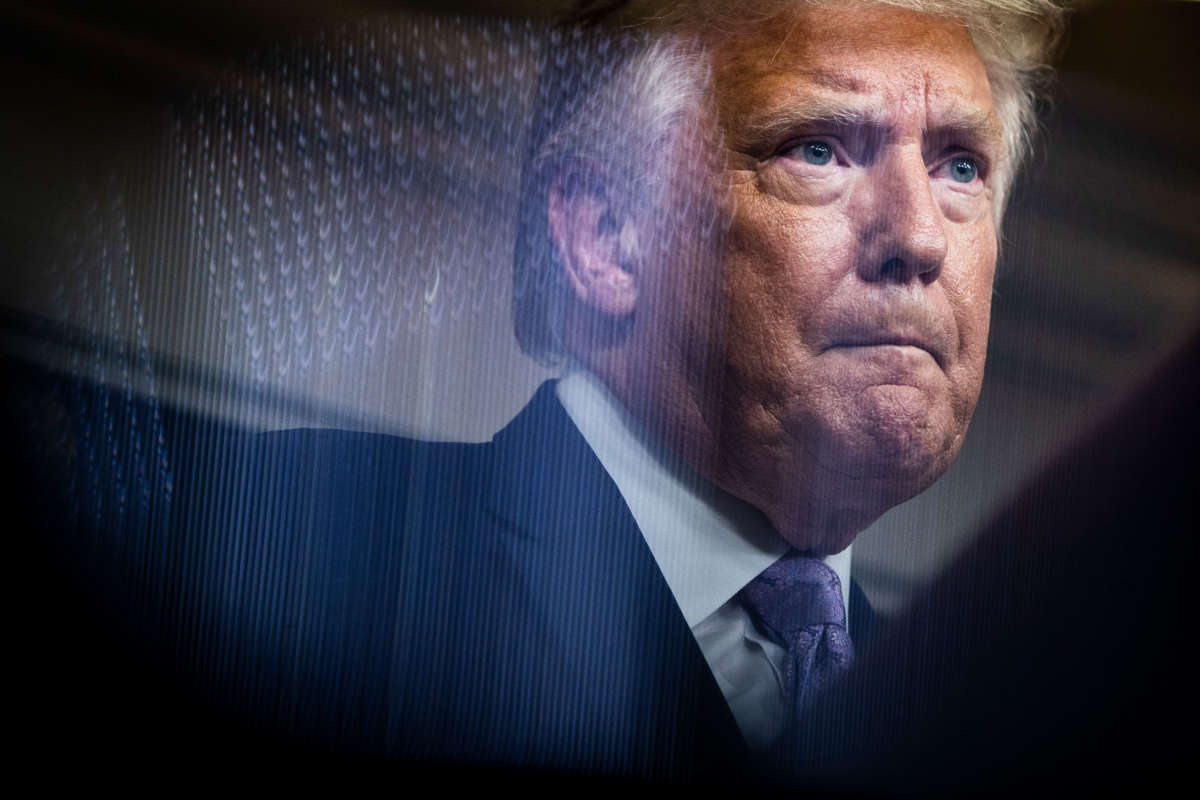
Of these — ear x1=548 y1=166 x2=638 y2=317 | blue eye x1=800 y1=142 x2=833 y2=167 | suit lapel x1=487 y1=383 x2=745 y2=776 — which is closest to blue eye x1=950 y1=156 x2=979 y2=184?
blue eye x1=800 y1=142 x2=833 y2=167

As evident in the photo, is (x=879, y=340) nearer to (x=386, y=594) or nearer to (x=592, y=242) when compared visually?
(x=592, y=242)

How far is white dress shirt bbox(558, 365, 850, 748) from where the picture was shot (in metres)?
1.21

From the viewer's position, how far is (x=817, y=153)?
49.1 inches

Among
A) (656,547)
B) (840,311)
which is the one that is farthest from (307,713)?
(840,311)

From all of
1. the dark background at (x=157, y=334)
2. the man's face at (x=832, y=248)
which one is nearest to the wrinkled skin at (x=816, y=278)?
the man's face at (x=832, y=248)

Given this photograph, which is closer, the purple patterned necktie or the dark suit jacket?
the dark suit jacket

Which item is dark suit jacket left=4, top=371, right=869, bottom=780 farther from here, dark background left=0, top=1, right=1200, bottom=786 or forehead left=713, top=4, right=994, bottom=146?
forehead left=713, top=4, right=994, bottom=146

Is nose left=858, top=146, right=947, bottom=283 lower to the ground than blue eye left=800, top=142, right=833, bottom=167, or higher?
lower

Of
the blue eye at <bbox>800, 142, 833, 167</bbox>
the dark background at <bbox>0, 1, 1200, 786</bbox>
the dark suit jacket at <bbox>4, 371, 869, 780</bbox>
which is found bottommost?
the dark suit jacket at <bbox>4, 371, 869, 780</bbox>

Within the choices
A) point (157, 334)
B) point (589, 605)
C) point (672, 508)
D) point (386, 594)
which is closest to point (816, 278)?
point (672, 508)

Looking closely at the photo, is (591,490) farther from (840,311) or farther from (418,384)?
(840,311)

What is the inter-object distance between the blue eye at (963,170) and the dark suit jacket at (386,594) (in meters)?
0.51

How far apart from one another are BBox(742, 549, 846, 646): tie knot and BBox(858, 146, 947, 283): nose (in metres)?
0.32

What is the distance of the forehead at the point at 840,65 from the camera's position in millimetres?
1242
